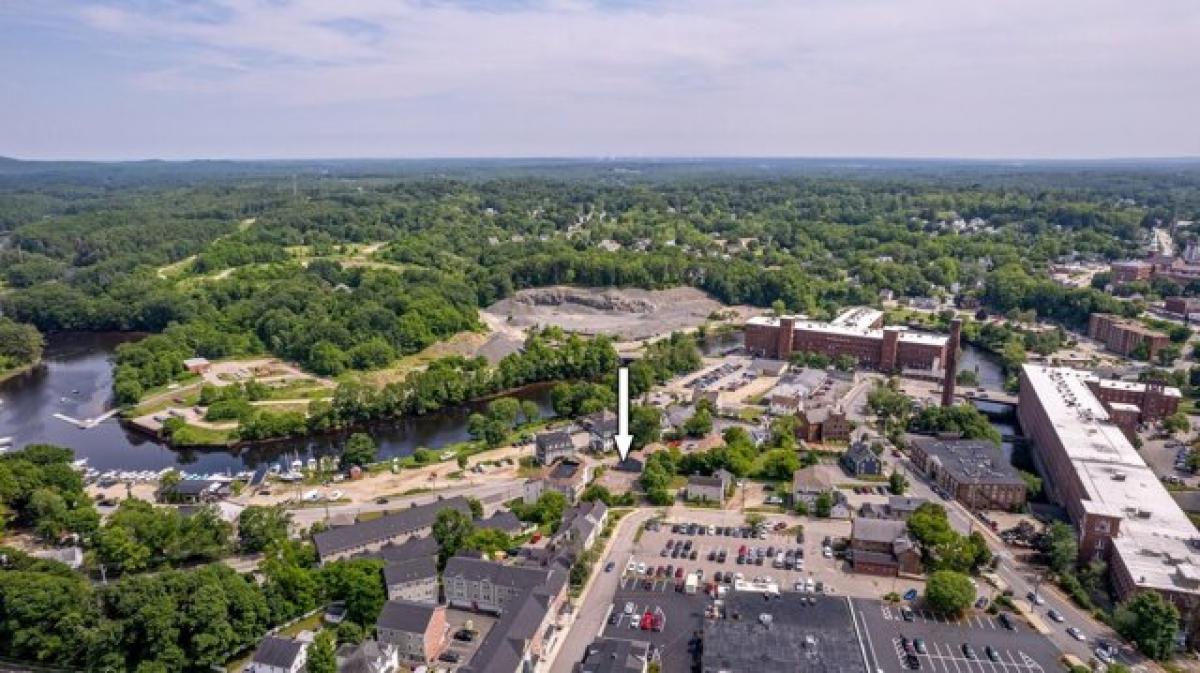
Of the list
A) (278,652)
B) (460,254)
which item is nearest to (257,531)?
(278,652)

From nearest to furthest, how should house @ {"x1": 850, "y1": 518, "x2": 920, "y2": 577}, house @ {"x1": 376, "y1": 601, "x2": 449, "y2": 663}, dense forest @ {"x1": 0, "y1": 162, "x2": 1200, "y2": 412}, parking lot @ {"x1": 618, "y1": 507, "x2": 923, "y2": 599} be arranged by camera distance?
house @ {"x1": 376, "y1": 601, "x2": 449, "y2": 663}, parking lot @ {"x1": 618, "y1": 507, "x2": 923, "y2": 599}, house @ {"x1": 850, "y1": 518, "x2": 920, "y2": 577}, dense forest @ {"x1": 0, "y1": 162, "x2": 1200, "y2": 412}

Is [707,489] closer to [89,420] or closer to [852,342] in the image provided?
[852,342]

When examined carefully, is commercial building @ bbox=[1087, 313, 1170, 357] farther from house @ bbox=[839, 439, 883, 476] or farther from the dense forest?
house @ bbox=[839, 439, 883, 476]

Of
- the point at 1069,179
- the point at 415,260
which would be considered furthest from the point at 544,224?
the point at 1069,179

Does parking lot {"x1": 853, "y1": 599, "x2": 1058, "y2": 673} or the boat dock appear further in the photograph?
the boat dock

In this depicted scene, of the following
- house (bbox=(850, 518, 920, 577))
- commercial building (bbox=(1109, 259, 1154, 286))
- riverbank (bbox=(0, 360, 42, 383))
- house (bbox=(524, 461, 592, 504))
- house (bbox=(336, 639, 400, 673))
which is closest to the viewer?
house (bbox=(336, 639, 400, 673))

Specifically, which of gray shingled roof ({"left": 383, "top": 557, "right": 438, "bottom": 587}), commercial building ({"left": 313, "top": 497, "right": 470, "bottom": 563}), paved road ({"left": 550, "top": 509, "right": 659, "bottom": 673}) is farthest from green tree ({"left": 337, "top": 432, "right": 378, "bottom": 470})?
paved road ({"left": 550, "top": 509, "right": 659, "bottom": 673})

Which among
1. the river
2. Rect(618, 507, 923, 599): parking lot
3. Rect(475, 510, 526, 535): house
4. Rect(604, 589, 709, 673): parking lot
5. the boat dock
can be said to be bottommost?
the river

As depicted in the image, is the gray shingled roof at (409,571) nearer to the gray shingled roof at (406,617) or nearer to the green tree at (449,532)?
the gray shingled roof at (406,617)
